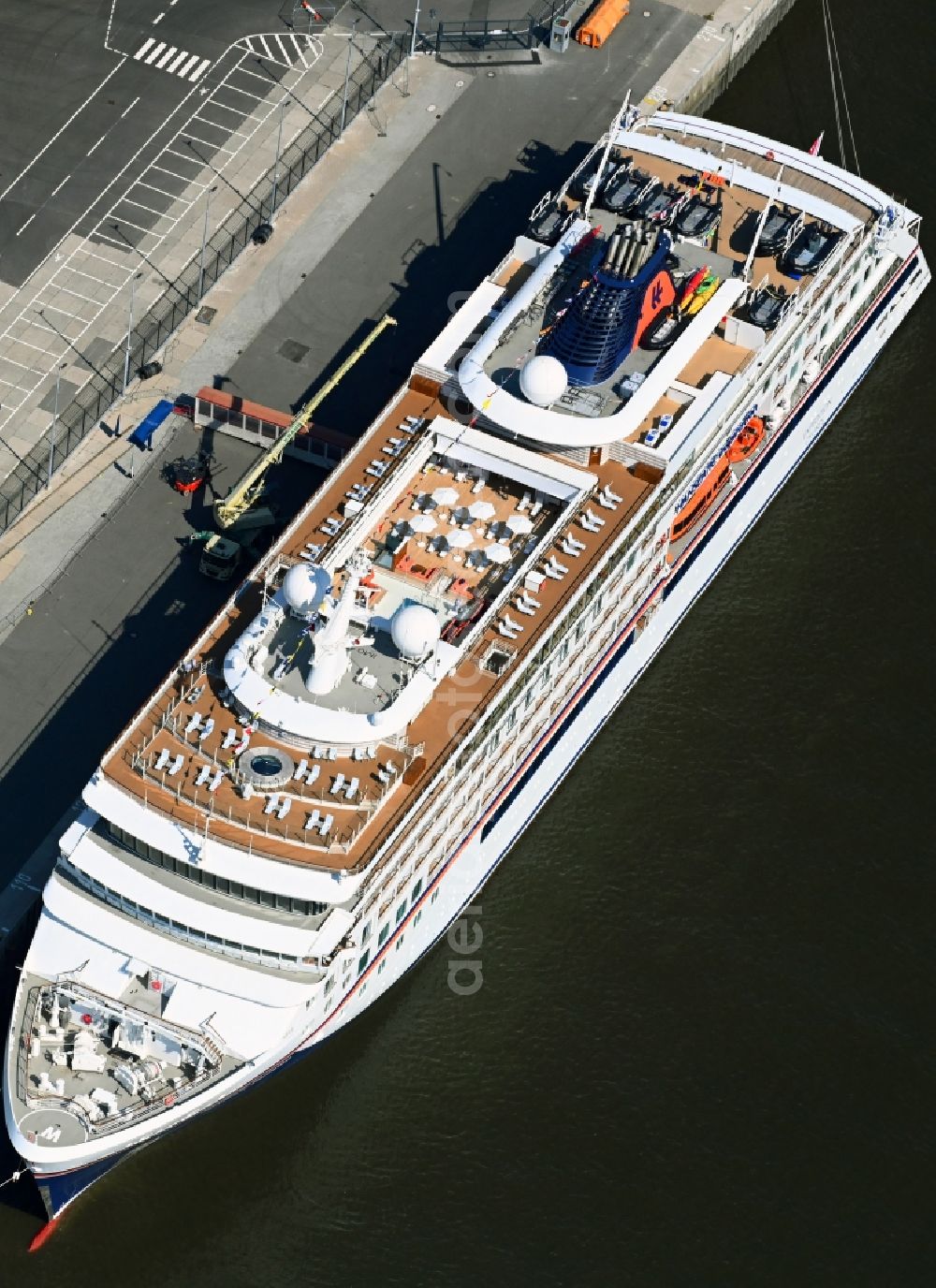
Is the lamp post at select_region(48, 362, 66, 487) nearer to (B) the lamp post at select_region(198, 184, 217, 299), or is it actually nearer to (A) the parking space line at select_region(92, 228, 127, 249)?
(B) the lamp post at select_region(198, 184, 217, 299)

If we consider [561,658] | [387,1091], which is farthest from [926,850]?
[387,1091]

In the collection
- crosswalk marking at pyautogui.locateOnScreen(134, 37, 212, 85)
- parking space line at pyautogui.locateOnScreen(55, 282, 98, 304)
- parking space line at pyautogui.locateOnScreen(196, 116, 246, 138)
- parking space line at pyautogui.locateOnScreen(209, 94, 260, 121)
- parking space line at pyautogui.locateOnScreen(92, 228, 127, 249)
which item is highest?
crosswalk marking at pyautogui.locateOnScreen(134, 37, 212, 85)

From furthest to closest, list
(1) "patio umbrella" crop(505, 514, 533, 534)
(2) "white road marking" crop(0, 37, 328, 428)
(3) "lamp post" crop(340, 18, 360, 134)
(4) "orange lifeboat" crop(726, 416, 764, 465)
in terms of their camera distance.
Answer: (3) "lamp post" crop(340, 18, 360, 134), (2) "white road marking" crop(0, 37, 328, 428), (4) "orange lifeboat" crop(726, 416, 764, 465), (1) "patio umbrella" crop(505, 514, 533, 534)

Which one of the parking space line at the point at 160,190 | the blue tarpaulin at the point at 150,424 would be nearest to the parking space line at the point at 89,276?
the parking space line at the point at 160,190

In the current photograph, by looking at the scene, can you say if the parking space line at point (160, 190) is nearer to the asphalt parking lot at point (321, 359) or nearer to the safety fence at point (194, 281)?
the safety fence at point (194, 281)

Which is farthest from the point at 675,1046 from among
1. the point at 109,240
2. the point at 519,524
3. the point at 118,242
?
the point at 109,240

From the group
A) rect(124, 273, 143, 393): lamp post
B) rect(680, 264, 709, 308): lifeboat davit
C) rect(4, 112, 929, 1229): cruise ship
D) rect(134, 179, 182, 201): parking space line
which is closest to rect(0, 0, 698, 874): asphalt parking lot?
rect(124, 273, 143, 393): lamp post
